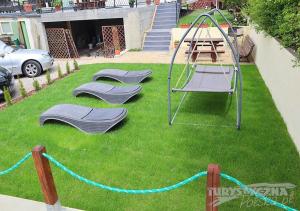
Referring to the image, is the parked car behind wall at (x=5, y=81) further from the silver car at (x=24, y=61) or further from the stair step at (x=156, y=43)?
the stair step at (x=156, y=43)

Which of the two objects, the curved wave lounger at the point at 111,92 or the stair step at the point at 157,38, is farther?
the stair step at the point at 157,38

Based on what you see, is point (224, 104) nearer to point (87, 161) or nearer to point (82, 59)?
point (87, 161)

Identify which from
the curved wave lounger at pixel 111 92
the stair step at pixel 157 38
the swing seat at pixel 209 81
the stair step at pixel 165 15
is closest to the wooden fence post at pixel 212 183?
the swing seat at pixel 209 81

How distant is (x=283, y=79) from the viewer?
6855mm

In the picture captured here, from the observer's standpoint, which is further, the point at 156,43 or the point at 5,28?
the point at 5,28

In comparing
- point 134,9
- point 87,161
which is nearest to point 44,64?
point 134,9

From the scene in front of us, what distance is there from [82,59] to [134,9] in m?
3.87

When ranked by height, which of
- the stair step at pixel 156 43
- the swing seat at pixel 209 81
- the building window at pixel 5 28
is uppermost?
the building window at pixel 5 28

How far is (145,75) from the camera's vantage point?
9.79m

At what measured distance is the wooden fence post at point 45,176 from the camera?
12.0ft

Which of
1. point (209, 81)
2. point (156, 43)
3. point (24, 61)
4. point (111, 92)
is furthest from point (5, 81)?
point (156, 43)

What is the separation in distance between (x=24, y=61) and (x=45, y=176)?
9205 millimetres

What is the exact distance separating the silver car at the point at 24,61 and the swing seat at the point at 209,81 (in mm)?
6778

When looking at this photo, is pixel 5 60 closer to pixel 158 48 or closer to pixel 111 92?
pixel 111 92
